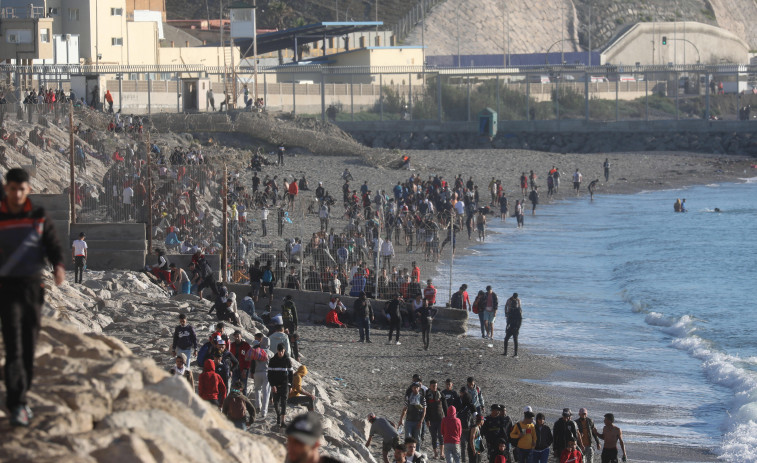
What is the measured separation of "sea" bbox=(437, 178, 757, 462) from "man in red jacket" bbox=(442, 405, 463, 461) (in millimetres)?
3682

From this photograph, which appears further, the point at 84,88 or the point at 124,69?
the point at 124,69

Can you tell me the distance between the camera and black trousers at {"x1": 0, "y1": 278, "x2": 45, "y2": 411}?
6008 millimetres

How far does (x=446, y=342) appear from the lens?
68.9 ft

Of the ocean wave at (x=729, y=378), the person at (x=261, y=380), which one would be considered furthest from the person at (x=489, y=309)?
the person at (x=261, y=380)

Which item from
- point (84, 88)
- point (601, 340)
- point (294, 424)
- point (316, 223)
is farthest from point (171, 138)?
point (294, 424)

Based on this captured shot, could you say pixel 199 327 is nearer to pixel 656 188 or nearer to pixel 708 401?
pixel 708 401

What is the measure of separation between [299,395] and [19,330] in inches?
312

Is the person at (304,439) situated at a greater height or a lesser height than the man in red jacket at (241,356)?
greater

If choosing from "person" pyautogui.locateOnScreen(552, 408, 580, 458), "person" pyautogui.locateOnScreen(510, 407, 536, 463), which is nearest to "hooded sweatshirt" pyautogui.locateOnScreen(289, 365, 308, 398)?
"person" pyautogui.locateOnScreen(510, 407, 536, 463)

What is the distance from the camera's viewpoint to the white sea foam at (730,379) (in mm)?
15534

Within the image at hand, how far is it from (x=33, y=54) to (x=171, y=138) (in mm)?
12864

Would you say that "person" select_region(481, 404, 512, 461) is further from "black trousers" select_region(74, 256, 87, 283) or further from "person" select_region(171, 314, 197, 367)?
"black trousers" select_region(74, 256, 87, 283)

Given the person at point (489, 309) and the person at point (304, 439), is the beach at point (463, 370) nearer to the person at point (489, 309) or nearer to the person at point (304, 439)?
the person at point (489, 309)

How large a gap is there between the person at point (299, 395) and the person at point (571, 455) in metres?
3.16
